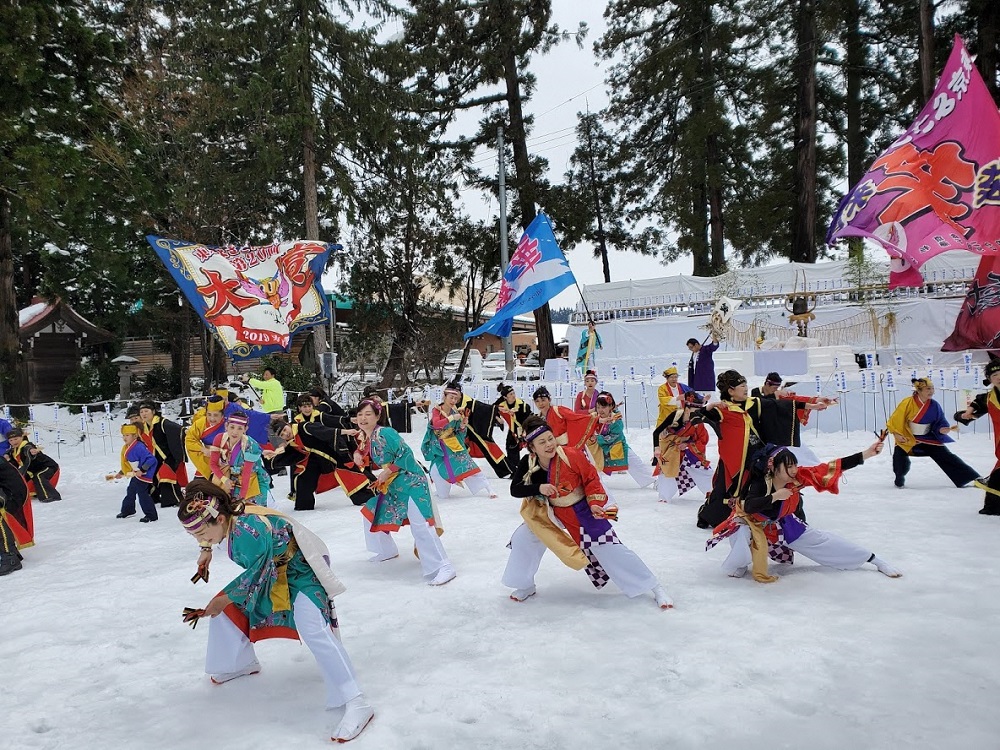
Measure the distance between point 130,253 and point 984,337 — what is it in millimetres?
21957

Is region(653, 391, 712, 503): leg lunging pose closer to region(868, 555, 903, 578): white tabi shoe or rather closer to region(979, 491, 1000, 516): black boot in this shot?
region(979, 491, 1000, 516): black boot

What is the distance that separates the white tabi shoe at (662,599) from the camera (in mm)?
4551

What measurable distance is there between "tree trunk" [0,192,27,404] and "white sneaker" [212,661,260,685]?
18.2 metres

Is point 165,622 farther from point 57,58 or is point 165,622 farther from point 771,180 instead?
point 771,180

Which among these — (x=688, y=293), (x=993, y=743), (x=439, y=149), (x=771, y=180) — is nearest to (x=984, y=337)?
(x=688, y=293)

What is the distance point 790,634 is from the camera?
4027mm

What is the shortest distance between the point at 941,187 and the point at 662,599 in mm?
9336

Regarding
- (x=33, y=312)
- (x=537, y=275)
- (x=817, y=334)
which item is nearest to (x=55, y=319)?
(x=33, y=312)

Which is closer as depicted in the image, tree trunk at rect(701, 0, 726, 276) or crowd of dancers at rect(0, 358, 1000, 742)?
crowd of dancers at rect(0, 358, 1000, 742)

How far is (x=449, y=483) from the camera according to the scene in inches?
359

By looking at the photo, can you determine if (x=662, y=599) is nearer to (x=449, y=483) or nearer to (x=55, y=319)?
(x=449, y=483)

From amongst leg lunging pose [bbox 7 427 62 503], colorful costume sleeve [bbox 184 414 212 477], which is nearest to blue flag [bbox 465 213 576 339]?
colorful costume sleeve [bbox 184 414 212 477]

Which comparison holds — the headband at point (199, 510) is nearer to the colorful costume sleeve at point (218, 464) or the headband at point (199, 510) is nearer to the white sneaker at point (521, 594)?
the white sneaker at point (521, 594)

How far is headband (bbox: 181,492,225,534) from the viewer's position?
3221 mm
